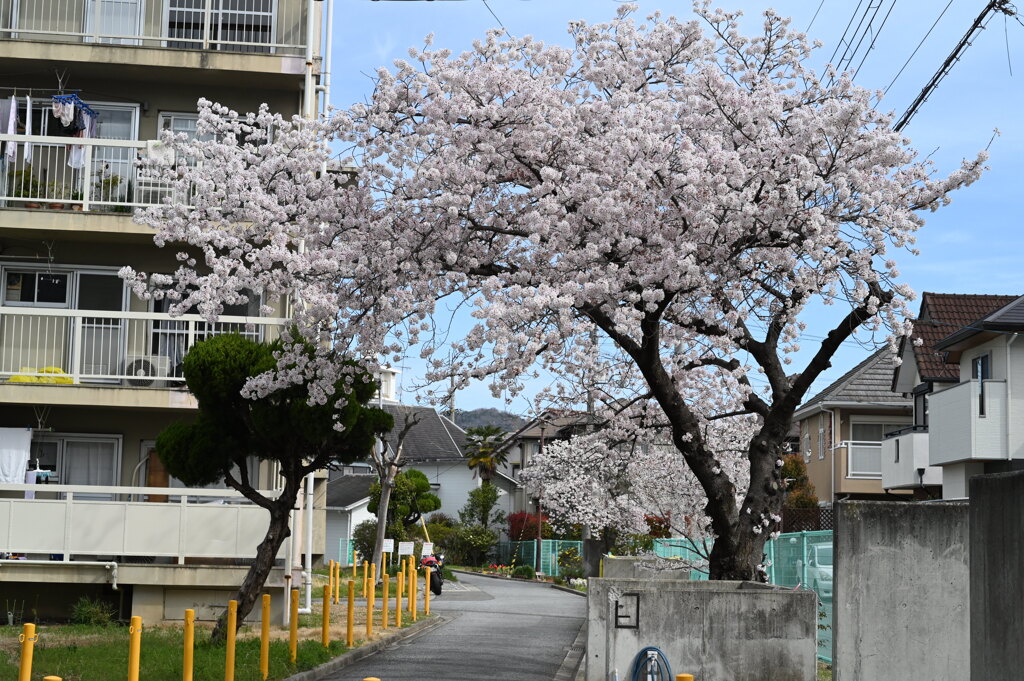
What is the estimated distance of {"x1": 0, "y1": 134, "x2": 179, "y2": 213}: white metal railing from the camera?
19.6m

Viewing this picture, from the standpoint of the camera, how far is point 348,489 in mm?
60844

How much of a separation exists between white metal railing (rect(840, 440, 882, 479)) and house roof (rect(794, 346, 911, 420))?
1451mm

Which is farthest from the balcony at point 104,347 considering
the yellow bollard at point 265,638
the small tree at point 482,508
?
the small tree at point 482,508

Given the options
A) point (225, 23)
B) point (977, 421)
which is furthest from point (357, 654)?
point (977, 421)

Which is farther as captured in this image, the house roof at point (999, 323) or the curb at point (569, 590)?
the curb at point (569, 590)

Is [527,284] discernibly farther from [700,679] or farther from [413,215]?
[700,679]

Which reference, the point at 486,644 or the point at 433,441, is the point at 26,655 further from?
the point at 433,441

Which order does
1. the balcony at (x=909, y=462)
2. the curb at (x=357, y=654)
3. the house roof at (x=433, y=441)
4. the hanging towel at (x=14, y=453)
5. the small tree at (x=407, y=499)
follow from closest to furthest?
the curb at (x=357, y=654) → the hanging towel at (x=14, y=453) → the balcony at (x=909, y=462) → the small tree at (x=407, y=499) → the house roof at (x=433, y=441)

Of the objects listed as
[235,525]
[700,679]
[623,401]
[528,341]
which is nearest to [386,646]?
[235,525]

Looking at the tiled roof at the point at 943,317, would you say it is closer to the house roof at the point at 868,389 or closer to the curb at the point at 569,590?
the house roof at the point at 868,389

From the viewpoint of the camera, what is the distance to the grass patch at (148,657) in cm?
1204

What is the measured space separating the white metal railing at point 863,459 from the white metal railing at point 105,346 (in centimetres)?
2407

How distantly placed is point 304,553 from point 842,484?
2232cm

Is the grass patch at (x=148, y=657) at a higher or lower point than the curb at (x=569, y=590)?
higher
